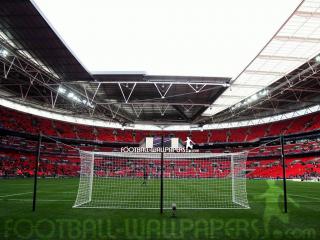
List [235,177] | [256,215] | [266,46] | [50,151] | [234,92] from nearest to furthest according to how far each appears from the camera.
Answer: [256,215]
[235,177]
[266,46]
[234,92]
[50,151]

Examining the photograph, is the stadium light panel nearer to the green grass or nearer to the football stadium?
the football stadium

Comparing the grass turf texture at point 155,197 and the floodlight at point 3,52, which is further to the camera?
the floodlight at point 3,52

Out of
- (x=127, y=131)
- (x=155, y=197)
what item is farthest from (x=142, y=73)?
(x=127, y=131)

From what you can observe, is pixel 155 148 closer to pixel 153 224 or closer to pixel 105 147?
pixel 105 147

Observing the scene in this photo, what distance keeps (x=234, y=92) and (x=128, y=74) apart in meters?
11.4

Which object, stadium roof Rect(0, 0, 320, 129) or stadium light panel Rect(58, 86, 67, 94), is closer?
stadium roof Rect(0, 0, 320, 129)

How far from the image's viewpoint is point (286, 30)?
16.8 m

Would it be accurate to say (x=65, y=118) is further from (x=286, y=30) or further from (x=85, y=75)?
(x=286, y=30)

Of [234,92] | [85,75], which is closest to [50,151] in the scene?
[85,75]

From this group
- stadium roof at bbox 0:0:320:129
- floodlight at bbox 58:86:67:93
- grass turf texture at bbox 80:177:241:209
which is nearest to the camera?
grass turf texture at bbox 80:177:241:209

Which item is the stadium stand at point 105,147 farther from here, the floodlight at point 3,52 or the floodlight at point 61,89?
the floodlight at point 3,52

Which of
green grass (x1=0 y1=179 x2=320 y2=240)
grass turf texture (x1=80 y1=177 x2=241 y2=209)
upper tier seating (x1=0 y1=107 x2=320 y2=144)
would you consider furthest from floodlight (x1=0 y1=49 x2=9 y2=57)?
upper tier seating (x1=0 y1=107 x2=320 y2=144)

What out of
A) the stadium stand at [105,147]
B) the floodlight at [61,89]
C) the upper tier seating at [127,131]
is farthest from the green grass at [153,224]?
the upper tier seating at [127,131]

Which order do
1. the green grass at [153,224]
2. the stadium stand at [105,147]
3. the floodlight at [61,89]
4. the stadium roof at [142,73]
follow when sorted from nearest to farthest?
the green grass at [153,224], the stadium roof at [142,73], the floodlight at [61,89], the stadium stand at [105,147]
